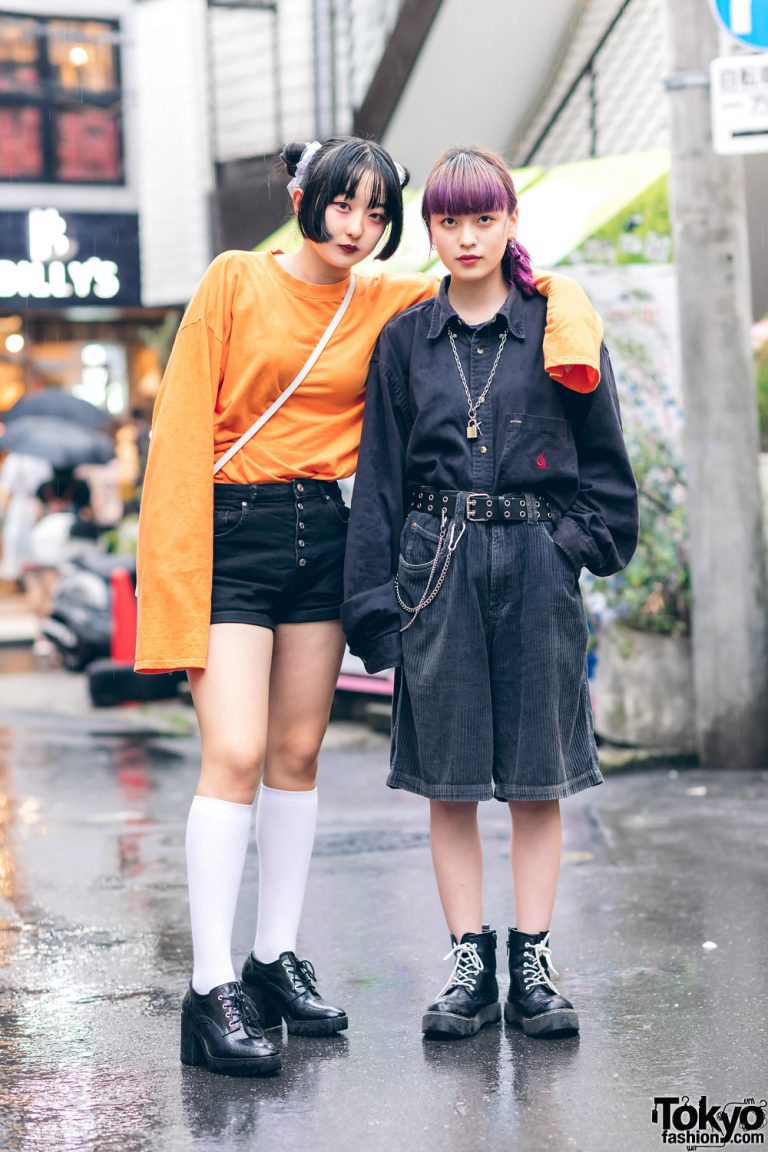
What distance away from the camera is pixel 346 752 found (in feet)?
28.2

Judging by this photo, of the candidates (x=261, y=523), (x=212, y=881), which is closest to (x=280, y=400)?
(x=261, y=523)

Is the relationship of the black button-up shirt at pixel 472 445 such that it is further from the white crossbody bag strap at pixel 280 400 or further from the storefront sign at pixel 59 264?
the storefront sign at pixel 59 264

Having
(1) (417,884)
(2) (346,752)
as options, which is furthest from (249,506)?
(2) (346,752)

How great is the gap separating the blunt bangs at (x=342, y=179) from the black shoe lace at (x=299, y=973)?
1.75 meters

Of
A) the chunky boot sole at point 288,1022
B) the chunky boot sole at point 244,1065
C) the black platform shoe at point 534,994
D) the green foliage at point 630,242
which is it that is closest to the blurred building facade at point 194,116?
the green foliage at point 630,242

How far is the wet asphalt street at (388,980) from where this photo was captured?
3.39 metres

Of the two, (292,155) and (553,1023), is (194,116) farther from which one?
(553,1023)

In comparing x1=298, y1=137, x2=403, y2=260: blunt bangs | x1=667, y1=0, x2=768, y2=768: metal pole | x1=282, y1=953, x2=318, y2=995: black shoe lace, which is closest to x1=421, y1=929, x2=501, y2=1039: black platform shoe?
x1=282, y1=953, x2=318, y2=995: black shoe lace

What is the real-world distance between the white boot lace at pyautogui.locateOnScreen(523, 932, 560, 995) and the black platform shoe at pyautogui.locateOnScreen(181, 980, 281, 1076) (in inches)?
24.9

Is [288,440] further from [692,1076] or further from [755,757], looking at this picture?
[755,757]

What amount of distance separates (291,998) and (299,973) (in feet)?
0.22

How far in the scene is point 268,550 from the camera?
12.7 ft

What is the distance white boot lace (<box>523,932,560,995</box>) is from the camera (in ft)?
12.9

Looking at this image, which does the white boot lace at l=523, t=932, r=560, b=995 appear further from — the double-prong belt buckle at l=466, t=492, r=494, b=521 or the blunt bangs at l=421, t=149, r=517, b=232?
the blunt bangs at l=421, t=149, r=517, b=232
